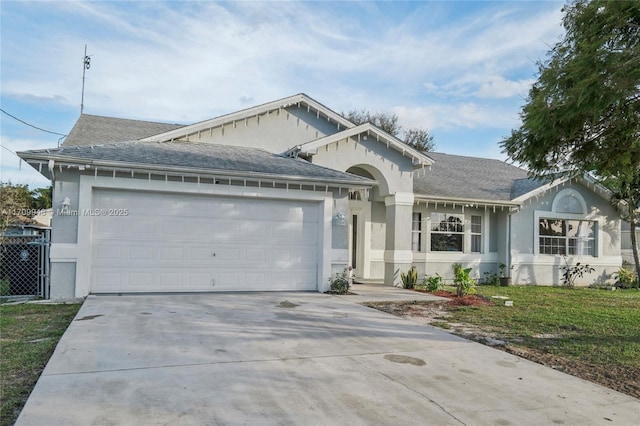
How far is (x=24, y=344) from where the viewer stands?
6.24 meters

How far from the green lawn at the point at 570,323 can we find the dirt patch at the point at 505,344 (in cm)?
23

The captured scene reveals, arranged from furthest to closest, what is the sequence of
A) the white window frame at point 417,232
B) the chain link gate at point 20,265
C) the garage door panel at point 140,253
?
the white window frame at point 417,232 < the chain link gate at point 20,265 < the garage door panel at point 140,253

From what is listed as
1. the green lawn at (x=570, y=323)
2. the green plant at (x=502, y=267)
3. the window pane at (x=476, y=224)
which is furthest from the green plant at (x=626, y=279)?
the window pane at (x=476, y=224)

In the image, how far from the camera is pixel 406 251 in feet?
47.8

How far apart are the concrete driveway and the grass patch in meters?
0.17

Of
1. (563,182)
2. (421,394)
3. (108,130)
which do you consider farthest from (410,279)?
(108,130)

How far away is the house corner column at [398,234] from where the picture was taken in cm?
1445

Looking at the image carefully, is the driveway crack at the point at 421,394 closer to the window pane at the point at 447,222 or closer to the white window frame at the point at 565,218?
the window pane at the point at 447,222

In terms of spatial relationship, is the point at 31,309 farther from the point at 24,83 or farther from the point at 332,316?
the point at 24,83

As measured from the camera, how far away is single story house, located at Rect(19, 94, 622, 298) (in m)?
10.3

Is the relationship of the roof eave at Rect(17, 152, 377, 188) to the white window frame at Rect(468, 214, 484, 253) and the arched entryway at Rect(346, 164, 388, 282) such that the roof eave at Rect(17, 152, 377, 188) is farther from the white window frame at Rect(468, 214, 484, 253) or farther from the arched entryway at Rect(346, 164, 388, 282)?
the white window frame at Rect(468, 214, 484, 253)

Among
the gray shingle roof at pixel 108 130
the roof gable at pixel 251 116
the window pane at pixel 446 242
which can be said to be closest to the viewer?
the roof gable at pixel 251 116

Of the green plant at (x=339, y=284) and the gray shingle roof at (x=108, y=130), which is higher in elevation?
the gray shingle roof at (x=108, y=130)

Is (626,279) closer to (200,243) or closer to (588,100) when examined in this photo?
(588,100)
